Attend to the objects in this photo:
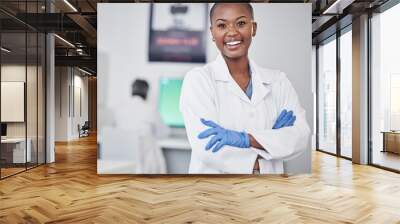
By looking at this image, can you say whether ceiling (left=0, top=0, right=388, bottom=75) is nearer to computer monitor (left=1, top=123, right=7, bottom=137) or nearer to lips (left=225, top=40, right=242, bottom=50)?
computer monitor (left=1, top=123, right=7, bottom=137)

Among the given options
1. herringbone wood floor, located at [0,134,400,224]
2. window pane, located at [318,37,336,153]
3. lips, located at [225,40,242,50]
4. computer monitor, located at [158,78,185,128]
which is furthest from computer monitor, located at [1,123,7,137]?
window pane, located at [318,37,336,153]

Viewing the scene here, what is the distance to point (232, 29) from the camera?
668cm

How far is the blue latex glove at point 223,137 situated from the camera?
257 inches

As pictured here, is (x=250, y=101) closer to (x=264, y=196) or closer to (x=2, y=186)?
(x=264, y=196)

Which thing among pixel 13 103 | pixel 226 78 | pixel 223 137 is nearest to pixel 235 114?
pixel 223 137

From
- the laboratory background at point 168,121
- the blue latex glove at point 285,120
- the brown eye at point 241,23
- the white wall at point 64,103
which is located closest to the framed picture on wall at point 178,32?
the laboratory background at point 168,121

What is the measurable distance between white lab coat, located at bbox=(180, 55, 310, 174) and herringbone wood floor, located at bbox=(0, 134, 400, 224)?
306mm

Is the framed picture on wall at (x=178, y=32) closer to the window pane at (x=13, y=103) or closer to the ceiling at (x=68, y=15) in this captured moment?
the ceiling at (x=68, y=15)

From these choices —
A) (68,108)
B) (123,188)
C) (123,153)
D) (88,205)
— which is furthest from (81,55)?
(88,205)

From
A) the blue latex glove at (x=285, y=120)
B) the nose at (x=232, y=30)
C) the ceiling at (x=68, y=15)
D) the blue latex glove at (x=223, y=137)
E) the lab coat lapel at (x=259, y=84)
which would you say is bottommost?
the blue latex glove at (x=223, y=137)

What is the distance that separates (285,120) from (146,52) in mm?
2606

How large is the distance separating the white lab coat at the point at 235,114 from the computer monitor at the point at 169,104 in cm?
10

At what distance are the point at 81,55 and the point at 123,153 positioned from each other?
8.53m

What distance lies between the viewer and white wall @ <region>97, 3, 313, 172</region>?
263 inches
